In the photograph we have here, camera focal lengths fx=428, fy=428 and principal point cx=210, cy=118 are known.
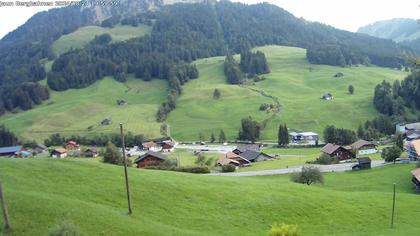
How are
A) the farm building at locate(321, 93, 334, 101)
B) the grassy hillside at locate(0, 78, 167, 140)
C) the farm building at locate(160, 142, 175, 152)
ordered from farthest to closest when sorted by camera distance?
the farm building at locate(321, 93, 334, 101)
the grassy hillside at locate(0, 78, 167, 140)
the farm building at locate(160, 142, 175, 152)

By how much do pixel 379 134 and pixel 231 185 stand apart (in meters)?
99.3

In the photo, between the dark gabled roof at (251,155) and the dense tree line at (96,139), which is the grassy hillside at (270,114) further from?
the dark gabled roof at (251,155)

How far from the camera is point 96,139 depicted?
158 m

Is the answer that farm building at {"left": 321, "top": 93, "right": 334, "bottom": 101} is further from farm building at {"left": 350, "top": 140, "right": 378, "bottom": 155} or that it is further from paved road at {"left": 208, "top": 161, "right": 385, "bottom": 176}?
paved road at {"left": 208, "top": 161, "right": 385, "bottom": 176}

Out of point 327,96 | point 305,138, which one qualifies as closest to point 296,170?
point 305,138

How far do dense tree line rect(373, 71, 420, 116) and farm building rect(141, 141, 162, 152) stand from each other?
83.6 meters

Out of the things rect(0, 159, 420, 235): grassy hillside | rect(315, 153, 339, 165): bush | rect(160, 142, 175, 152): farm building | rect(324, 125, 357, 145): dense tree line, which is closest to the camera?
rect(0, 159, 420, 235): grassy hillside

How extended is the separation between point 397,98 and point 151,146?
306 ft

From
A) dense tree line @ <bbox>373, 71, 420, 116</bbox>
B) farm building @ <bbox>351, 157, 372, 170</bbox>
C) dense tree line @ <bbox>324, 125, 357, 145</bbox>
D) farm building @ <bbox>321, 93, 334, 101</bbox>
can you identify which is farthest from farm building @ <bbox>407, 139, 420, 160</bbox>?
farm building @ <bbox>321, 93, 334, 101</bbox>

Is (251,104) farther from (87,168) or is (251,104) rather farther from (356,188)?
(87,168)

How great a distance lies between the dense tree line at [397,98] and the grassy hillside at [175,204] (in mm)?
108793

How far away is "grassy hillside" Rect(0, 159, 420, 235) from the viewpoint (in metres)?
34.6

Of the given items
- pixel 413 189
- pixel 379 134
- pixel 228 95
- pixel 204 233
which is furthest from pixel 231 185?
pixel 228 95

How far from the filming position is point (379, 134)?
136875 mm
